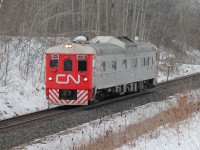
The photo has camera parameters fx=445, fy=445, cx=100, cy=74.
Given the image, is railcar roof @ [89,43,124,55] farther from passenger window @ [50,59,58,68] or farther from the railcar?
passenger window @ [50,59,58,68]

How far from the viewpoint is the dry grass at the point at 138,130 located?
10547 millimetres

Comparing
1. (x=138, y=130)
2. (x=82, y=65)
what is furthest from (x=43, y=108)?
(x=138, y=130)

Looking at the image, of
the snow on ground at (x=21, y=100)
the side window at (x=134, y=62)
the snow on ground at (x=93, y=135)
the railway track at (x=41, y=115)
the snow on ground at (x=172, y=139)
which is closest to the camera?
the snow on ground at (x=172, y=139)

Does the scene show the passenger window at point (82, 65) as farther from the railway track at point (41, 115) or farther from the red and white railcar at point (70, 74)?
the railway track at point (41, 115)

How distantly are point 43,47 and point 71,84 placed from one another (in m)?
7.75

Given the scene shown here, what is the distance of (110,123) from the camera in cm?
1504

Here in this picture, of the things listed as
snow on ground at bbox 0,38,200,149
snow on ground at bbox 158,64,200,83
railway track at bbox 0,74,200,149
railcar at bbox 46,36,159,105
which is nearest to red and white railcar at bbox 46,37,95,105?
railcar at bbox 46,36,159,105

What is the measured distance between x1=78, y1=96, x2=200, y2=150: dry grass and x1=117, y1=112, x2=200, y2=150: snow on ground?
7.2 inches

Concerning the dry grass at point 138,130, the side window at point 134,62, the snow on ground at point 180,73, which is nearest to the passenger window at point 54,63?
the side window at point 134,62

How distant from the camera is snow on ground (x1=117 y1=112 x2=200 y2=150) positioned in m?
9.56

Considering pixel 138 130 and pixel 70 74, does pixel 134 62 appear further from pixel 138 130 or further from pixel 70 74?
→ pixel 138 130

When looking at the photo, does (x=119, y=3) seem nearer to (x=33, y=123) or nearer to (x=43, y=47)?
(x=43, y=47)

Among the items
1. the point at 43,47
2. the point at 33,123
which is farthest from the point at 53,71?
the point at 43,47

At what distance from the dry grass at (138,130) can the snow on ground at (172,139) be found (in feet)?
0.60
